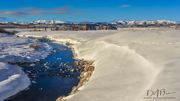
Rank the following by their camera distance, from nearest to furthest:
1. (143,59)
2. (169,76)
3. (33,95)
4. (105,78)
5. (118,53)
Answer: (169,76)
(33,95)
(105,78)
(143,59)
(118,53)

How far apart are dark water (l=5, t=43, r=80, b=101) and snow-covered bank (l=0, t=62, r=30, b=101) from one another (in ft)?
1.57

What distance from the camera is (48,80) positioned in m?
33.0

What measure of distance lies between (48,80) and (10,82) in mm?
4616

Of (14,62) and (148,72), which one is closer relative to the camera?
(148,72)

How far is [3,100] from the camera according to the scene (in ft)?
81.0

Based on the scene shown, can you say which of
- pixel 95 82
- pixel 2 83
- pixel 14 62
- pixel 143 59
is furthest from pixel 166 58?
pixel 14 62

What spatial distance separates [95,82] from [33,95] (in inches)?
175

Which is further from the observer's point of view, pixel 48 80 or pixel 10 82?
pixel 48 80

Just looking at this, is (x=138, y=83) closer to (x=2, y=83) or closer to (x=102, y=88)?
(x=102, y=88)

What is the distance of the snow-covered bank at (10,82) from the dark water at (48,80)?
477mm

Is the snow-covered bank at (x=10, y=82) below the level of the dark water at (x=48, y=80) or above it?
above

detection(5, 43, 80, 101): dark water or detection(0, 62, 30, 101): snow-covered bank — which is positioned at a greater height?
detection(0, 62, 30, 101): snow-covered bank

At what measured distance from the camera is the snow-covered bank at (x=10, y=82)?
26369 millimetres

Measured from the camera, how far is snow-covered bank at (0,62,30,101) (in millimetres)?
26369
